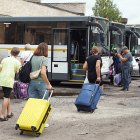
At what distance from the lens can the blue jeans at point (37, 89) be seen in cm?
989

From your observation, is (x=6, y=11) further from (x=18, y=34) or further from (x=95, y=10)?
(x=95, y=10)

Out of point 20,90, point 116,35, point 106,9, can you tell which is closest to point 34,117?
point 20,90

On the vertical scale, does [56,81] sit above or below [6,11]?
below

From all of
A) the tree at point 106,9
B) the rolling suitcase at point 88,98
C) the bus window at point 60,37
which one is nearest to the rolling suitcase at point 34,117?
the rolling suitcase at point 88,98

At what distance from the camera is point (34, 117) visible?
8.81 meters

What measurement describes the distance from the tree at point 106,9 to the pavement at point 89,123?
50.0 metres

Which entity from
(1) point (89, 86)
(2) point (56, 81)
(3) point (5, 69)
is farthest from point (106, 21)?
(3) point (5, 69)

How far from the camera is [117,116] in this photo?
11469 mm

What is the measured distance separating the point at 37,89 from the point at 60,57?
9.46m

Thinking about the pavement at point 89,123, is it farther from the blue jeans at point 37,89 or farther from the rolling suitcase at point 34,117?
the blue jeans at point 37,89

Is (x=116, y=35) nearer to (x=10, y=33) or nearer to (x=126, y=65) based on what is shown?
(x=126, y=65)

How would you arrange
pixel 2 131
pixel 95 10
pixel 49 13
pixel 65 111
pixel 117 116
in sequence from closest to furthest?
pixel 2 131 < pixel 117 116 < pixel 65 111 < pixel 49 13 < pixel 95 10

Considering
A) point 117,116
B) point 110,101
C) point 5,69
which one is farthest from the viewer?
point 110,101

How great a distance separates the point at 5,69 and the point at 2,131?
5.10 ft
